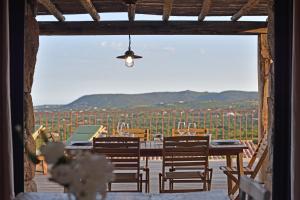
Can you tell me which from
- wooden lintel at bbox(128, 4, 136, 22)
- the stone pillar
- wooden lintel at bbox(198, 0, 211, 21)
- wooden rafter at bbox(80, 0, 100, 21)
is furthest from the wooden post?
the stone pillar

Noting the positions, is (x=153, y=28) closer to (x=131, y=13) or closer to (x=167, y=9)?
(x=131, y=13)

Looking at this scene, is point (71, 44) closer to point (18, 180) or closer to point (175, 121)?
point (175, 121)

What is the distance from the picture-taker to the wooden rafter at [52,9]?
5.26m

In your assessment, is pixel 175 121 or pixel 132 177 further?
pixel 175 121

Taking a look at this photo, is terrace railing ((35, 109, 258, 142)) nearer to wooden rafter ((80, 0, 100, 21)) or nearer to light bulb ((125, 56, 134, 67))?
wooden rafter ((80, 0, 100, 21))

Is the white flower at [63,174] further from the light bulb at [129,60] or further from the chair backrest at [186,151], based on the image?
the light bulb at [129,60]

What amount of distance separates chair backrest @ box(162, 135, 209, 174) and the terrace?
1.49 feet

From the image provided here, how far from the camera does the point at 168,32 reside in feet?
21.7

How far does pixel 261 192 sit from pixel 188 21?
5.00 meters

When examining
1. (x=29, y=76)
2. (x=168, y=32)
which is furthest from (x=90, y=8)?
(x=29, y=76)

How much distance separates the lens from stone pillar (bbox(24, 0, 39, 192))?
4238mm

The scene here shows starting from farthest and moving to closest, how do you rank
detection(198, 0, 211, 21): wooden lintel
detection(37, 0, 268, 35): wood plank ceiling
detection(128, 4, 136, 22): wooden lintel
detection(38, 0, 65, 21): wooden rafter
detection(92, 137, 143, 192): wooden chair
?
1. detection(128, 4, 136, 22): wooden lintel
2. detection(37, 0, 268, 35): wood plank ceiling
3. detection(198, 0, 211, 21): wooden lintel
4. detection(38, 0, 65, 21): wooden rafter
5. detection(92, 137, 143, 192): wooden chair

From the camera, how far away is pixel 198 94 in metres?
11.5

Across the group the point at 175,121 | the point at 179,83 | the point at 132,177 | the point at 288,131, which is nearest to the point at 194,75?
the point at 179,83
